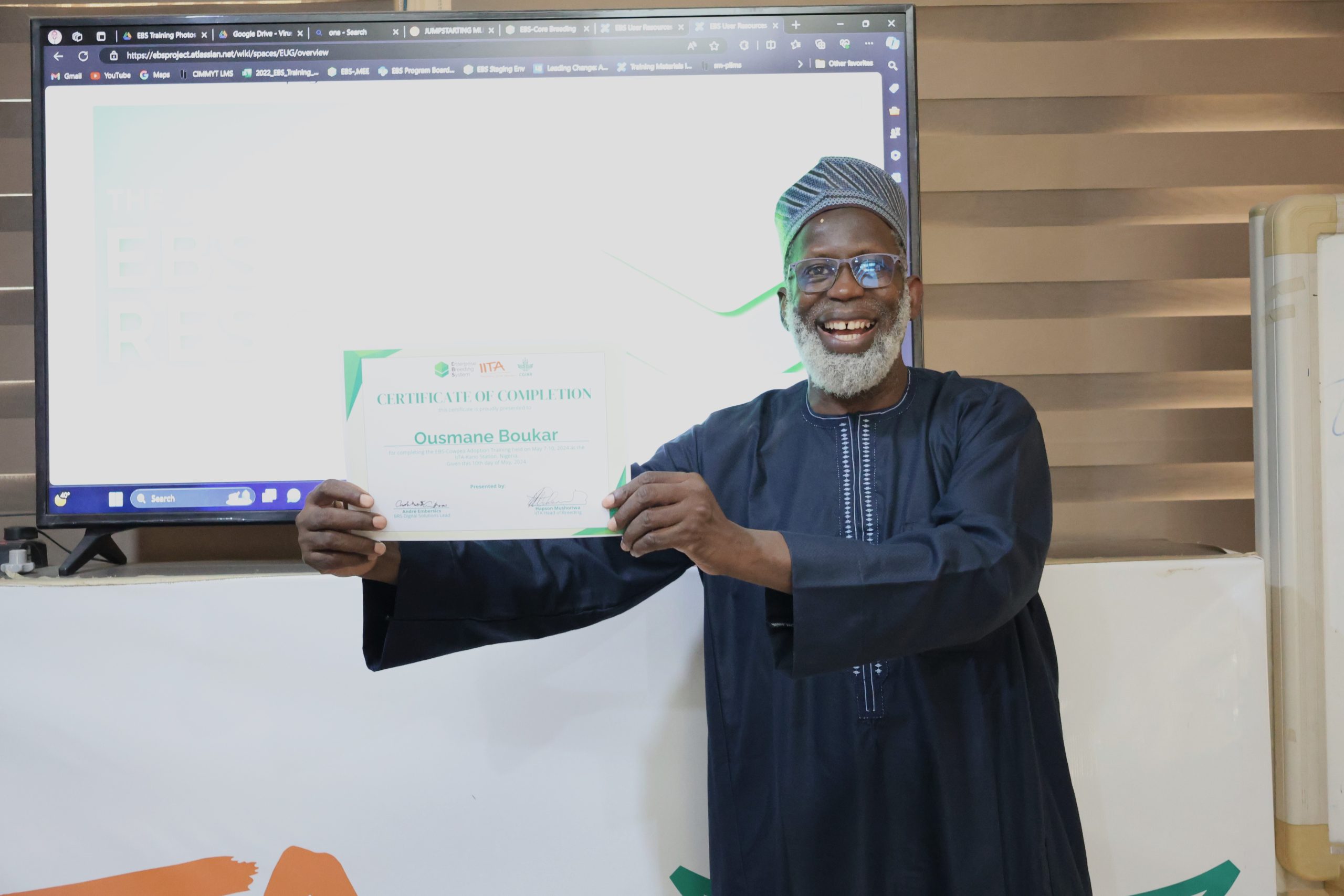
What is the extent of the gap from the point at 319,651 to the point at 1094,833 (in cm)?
165

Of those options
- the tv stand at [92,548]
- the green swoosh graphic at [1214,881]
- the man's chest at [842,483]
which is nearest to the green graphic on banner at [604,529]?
the man's chest at [842,483]

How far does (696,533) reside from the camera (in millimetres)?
1256

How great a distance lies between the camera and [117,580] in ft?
6.54

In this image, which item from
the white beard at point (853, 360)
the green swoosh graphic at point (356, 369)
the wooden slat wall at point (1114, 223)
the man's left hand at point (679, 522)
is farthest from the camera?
the wooden slat wall at point (1114, 223)

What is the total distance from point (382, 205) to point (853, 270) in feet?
3.78

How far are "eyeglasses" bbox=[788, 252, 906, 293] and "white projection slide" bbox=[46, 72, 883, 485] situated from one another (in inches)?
21.7

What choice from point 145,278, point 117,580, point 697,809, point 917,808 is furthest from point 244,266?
point 917,808

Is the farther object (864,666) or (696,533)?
(864,666)

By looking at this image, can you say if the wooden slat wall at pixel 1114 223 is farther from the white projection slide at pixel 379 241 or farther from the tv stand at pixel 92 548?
the tv stand at pixel 92 548

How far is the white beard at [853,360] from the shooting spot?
1.58 meters

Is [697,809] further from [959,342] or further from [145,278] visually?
[145,278]
